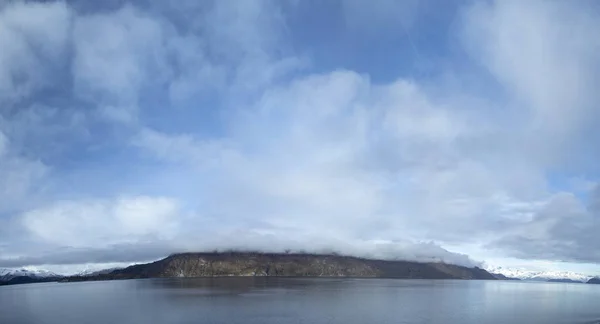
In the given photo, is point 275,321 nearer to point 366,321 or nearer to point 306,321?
point 306,321

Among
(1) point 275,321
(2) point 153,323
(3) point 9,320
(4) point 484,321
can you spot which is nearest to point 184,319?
(2) point 153,323

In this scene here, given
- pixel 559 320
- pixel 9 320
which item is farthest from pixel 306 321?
pixel 9 320

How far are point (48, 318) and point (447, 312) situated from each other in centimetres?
8351


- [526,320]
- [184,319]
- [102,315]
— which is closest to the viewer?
[184,319]

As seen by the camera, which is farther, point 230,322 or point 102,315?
point 102,315

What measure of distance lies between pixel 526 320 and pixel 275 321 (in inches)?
1930

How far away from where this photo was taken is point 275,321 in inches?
2906

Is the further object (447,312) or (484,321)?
(447,312)

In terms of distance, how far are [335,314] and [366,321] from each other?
11.4 meters

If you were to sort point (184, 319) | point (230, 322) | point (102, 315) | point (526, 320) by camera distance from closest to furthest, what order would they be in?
point (230, 322)
point (184, 319)
point (526, 320)
point (102, 315)

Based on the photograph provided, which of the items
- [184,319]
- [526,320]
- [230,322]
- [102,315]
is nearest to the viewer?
[230,322]

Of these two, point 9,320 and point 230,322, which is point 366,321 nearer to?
point 230,322

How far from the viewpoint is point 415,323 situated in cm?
7350

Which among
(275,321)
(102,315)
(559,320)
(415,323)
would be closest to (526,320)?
(559,320)
